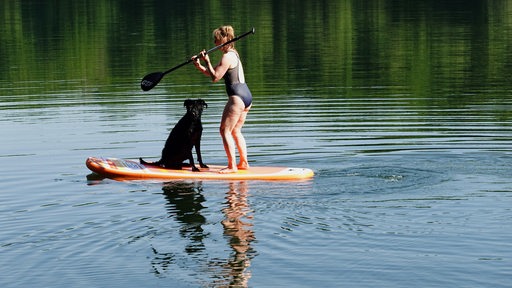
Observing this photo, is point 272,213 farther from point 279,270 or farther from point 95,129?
point 95,129

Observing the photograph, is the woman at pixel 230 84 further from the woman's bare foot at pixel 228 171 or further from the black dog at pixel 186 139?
the black dog at pixel 186 139

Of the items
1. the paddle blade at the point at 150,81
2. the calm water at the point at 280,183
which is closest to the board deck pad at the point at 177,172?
the calm water at the point at 280,183

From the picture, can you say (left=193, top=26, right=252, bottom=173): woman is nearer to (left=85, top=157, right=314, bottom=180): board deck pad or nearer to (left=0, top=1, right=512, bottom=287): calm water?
(left=85, top=157, right=314, bottom=180): board deck pad

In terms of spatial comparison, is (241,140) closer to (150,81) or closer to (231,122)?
(231,122)

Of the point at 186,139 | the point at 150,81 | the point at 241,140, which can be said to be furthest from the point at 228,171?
the point at 150,81

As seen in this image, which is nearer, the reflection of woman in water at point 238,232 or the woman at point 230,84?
the reflection of woman in water at point 238,232

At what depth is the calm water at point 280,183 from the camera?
38.3 ft

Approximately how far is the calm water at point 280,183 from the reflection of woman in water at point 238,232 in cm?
3

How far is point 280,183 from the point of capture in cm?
1616

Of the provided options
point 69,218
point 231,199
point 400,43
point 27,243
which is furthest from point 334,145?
point 400,43

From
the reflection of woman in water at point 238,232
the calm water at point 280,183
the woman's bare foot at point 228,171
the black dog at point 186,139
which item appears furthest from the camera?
the black dog at point 186,139

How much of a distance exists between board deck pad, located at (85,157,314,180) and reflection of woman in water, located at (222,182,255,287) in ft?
1.53

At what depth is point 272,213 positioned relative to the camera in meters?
13.9

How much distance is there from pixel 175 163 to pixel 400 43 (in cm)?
2948
